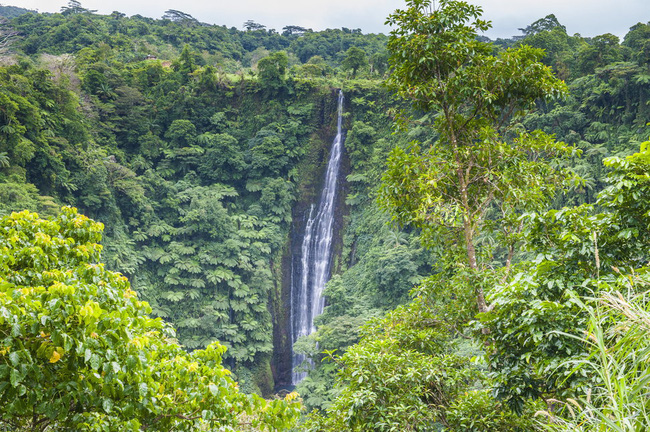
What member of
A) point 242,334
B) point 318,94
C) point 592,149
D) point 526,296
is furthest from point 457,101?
point 318,94

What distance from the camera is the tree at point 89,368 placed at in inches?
80.9

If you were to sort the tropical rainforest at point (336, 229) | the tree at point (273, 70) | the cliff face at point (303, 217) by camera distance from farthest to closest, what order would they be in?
1. the tree at point (273, 70)
2. the cliff face at point (303, 217)
3. the tropical rainforest at point (336, 229)

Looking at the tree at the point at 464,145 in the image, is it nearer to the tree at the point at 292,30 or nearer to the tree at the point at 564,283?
the tree at the point at 564,283

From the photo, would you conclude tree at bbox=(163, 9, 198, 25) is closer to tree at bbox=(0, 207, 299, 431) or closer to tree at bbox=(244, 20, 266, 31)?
tree at bbox=(244, 20, 266, 31)

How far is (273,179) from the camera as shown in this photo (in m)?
20.4

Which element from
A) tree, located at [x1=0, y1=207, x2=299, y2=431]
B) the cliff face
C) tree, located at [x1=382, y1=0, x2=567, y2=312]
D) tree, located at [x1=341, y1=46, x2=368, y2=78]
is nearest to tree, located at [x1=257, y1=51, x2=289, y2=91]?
the cliff face

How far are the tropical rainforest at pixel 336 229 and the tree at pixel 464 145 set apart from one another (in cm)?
3

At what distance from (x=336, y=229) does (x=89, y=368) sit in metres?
18.0

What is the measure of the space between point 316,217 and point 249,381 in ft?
24.6

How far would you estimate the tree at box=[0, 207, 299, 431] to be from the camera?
80.9 inches

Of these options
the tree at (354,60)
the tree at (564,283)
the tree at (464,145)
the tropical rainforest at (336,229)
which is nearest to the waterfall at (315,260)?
the tropical rainforest at (336,229)

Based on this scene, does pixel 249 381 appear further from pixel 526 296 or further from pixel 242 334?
pixel 526 296

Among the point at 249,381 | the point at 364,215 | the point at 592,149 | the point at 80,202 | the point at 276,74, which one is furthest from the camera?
the point at 276,74

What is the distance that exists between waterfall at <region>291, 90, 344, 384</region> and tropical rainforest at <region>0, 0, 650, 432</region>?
1.34 feet
